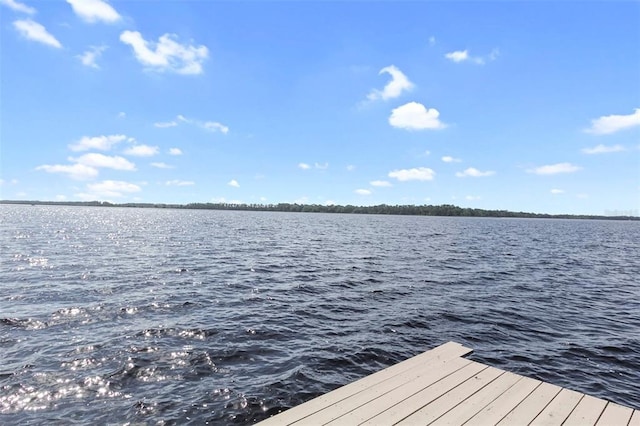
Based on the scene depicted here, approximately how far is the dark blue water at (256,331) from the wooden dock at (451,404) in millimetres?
1539

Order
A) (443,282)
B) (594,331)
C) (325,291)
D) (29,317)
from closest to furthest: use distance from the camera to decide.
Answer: (29,317) → (594,331) → (325,291) → (443,282)

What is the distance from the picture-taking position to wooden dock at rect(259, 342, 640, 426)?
624 cm

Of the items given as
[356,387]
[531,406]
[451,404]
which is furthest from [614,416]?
[356,387]

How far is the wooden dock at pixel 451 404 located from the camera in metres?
6.24

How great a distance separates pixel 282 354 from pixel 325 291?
8.11 m

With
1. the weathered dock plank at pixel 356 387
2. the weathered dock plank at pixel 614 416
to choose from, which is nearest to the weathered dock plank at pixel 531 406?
the weathered dock plank at pixel 614 416

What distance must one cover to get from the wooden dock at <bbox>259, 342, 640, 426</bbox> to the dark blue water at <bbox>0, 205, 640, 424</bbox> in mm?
1539

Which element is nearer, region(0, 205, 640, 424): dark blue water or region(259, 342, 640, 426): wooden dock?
region(259, 342, 640, 426): wooden dock

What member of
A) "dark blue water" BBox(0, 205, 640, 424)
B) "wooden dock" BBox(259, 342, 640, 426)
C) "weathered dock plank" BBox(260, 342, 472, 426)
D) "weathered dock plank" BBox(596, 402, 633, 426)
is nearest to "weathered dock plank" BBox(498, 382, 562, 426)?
"wooden dock" BBox(259, 342, 640, 426)

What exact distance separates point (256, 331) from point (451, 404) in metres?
7.28

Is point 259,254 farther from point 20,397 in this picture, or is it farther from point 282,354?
point 20,397

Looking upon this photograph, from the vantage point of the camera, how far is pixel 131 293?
1675 cm

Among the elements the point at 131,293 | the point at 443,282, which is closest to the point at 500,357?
A: the point at 443,282

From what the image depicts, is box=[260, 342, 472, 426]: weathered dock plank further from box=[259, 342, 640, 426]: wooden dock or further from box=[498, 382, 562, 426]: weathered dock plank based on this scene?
box=[498, 382, 562, 426]: weathered dock plank
